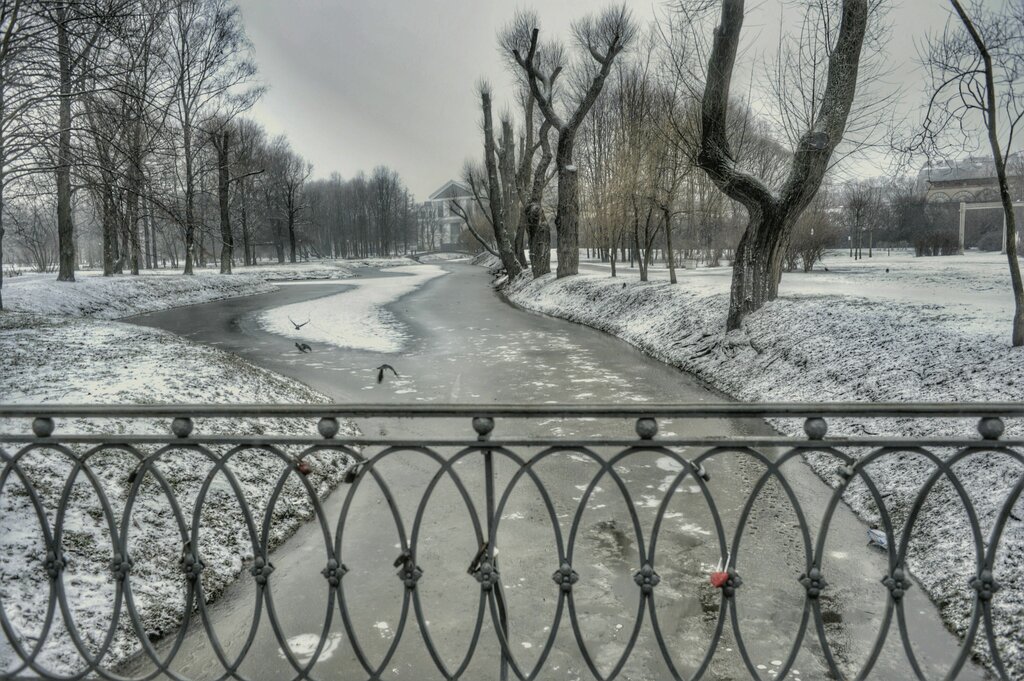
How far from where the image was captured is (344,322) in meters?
18.6

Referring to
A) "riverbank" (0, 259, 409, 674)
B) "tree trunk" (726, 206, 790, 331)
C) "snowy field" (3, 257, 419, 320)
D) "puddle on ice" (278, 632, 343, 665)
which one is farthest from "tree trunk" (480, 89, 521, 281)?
"puddle on ice" (278, 632, 343, 665)

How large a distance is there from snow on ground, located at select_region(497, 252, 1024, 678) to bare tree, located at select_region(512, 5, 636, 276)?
7761 millimetres

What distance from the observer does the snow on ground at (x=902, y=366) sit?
4.21 meters

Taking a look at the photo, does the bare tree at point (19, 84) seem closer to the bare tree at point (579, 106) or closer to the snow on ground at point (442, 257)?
the bare tree at point (579, 106)

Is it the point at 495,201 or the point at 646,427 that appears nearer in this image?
the point at 646,427

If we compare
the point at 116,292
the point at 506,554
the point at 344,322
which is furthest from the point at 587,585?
the point at 116,292

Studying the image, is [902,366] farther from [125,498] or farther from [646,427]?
[125,498]

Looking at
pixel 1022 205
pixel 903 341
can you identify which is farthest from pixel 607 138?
pixel 903 341

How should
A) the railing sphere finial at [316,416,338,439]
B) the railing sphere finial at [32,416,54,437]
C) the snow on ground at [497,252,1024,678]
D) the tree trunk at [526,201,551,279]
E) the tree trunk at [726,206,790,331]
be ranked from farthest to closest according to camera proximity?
the tree trunk at [526,201,551,279] < the tree trunk at [726,206,790,331] < the snow on ground at [497,252,1024,678] < the railing sphere finial at [32,416,54,437] < the railing sphere finial at [316,416,338,439]

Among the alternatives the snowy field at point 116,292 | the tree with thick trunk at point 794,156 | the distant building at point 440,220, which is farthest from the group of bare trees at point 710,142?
the distant building at point 440,220

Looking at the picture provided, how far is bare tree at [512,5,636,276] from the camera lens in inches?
863

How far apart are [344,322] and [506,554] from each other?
1495 centimetres

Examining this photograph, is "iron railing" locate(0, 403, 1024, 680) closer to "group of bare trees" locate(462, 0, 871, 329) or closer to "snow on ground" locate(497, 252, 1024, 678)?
"snow on ground" locate(497, 252, 1024, 678)

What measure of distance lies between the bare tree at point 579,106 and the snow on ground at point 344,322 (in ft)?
24.2
